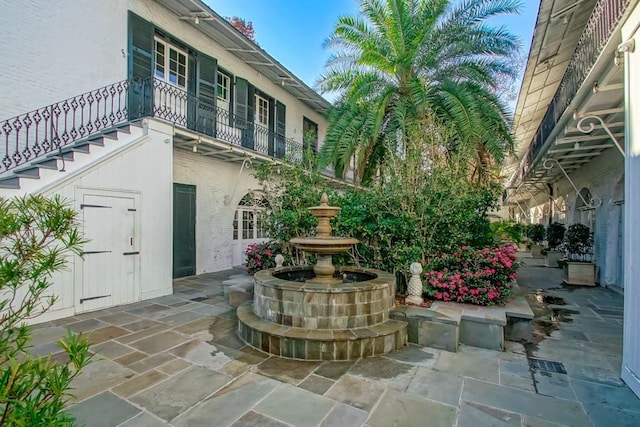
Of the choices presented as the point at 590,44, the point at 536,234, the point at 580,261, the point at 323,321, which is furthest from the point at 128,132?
Answer: the point at 536,234

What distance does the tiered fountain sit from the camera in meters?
3.99

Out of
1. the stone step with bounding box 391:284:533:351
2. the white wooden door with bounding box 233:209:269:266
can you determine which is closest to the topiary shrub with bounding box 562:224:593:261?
the stone step with bounding box 391:284:533:351

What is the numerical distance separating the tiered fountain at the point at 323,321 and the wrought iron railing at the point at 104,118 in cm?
409

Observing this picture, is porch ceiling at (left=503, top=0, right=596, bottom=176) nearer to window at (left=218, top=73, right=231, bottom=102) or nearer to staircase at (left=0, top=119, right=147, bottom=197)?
window at (left=218, top=73, right=231, bottom=102)

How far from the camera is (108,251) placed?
19.8ft

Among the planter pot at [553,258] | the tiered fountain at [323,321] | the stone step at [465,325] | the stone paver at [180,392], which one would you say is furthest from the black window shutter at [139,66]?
the planter pot at [553,258]

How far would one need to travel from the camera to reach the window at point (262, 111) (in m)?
11.8

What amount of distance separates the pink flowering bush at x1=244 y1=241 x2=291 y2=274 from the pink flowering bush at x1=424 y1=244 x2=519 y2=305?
3392 mm

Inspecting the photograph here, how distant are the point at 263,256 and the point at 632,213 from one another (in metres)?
6.41

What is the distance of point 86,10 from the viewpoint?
6789 millimetres

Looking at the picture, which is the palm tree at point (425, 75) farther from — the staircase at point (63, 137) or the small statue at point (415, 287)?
the staircase at point (63, 137)

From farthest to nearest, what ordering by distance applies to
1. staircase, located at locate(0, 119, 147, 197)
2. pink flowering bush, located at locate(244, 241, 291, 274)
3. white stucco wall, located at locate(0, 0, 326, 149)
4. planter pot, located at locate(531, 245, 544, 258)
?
1. planter pot, located at locate(531, 245, 544, 258)
2. pink flowering bush, located at locate(244, 241, 291, 274)
3. white stucco wall, located at locate(0, 0, 326, 149)
4. staircase, located at locate(0, 119, 147, 197)

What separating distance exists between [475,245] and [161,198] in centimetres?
670

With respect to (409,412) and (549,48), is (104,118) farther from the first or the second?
(549,48)
